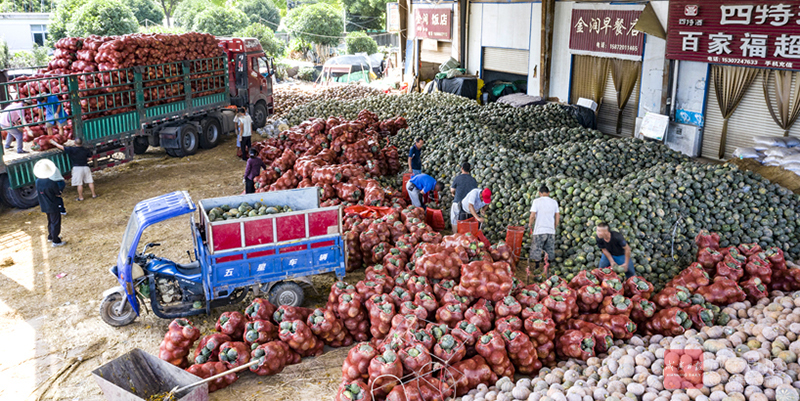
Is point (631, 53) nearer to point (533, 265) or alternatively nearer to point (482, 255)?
point (533, 265)

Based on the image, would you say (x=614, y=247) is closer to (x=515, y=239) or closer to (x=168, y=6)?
(x=515, y=239)

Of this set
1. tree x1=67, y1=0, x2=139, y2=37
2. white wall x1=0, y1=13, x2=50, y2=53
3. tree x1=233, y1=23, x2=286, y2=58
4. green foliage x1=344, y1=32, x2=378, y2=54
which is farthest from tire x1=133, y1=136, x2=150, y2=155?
white wall x1=0, y1=13, x2=50, y2=53

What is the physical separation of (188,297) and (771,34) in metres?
13.3

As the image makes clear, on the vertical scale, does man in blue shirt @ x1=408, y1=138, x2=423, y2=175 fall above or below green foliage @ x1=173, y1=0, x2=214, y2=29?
below

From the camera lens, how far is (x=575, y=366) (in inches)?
246

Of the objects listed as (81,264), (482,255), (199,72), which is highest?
(199,72)

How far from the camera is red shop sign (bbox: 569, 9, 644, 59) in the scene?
16625mm

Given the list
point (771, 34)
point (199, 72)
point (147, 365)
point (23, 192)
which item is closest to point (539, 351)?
point (147, 365)

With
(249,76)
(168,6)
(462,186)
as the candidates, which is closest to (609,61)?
(462,186)

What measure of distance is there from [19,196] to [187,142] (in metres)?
5.37

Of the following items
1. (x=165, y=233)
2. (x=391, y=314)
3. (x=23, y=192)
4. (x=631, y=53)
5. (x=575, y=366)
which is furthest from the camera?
(x=631, y=53)

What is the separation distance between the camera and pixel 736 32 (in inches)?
544

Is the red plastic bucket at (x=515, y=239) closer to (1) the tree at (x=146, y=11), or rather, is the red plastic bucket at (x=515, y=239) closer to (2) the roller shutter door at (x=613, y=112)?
(2) the roller shutter door at (x=613, y=112)

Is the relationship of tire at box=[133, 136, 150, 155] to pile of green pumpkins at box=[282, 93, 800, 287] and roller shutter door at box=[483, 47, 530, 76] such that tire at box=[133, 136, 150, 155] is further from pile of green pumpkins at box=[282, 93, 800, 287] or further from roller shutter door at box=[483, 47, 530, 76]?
roller shutter door at box=[483, 47, 530, 76]
